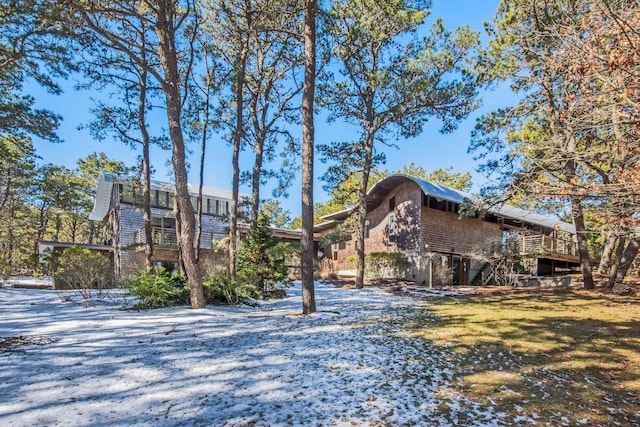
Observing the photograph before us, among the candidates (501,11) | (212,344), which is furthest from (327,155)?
(212,344)

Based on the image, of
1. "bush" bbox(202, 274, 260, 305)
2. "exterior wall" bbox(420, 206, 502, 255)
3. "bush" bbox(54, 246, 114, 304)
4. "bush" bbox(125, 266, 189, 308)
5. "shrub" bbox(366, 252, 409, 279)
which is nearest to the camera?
"bush" bbox(125, 266, 189, 308)

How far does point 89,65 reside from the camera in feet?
36.3

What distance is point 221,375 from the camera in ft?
12.7

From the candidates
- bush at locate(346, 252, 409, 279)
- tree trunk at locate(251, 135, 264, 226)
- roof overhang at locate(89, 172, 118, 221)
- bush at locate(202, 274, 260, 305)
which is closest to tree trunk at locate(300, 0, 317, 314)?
bush at locate(202, 274, 260, 305)

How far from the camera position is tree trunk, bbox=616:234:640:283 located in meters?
10.4

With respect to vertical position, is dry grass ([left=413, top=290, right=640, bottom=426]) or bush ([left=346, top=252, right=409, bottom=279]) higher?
bush ([left=346, top=252, right=409, bottom=279])

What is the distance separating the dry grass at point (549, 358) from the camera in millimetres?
3234

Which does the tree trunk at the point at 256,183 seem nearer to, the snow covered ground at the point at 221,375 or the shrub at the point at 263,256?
the shrub at the point at 263,256

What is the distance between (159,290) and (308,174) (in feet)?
15.1

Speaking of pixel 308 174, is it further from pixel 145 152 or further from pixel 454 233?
pixel 454 233

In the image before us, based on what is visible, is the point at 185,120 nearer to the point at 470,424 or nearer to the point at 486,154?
the point at 486,154

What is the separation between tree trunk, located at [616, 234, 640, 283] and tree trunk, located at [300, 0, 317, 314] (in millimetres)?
→ 9722

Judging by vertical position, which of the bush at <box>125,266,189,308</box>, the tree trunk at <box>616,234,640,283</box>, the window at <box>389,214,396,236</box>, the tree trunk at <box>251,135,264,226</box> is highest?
the tree trunk at <box>251,135,264,226</box>

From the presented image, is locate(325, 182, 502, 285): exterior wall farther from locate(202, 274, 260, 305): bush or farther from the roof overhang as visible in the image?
the roof overhang
